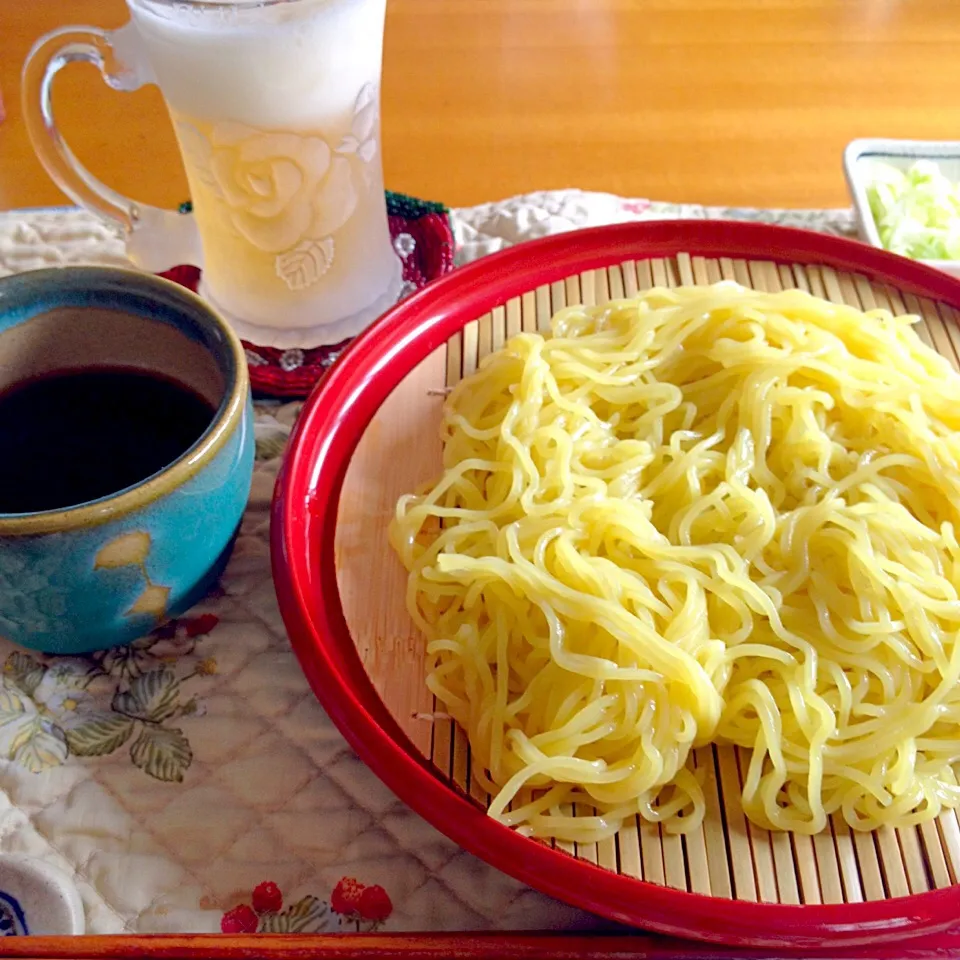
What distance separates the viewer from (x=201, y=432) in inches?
33.8

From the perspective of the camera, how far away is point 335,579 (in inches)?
35.0

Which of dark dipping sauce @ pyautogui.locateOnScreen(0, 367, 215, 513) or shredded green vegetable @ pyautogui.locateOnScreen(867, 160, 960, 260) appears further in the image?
shredded green vegetable @ pyautogui.locateOnScreen(867, 160, 960, 260)

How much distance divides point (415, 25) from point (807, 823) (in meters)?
1.69

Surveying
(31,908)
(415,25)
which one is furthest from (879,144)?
(31,908)

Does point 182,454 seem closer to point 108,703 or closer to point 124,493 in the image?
point 124,493

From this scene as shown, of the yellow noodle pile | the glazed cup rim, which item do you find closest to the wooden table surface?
the yellow noodle pile

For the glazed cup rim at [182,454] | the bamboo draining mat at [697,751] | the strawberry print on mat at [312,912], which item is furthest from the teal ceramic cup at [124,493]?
the strawberry print on mat at [312,912]

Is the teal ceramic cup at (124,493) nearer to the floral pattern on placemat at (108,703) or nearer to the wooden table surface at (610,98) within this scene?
the floral pattern on placemat at (108,703)

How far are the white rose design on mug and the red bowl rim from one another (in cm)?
15

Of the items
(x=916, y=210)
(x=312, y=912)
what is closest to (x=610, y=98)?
(x=916, y=210)

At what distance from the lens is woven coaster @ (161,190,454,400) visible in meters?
1.16

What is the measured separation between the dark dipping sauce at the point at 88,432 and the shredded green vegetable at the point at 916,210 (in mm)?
951

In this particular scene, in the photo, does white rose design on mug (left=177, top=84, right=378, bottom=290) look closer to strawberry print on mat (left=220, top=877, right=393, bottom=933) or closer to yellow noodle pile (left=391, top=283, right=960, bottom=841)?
yellow noodle pile (left=391, top=283, right=960, bottom=841)

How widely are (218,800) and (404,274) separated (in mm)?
734
